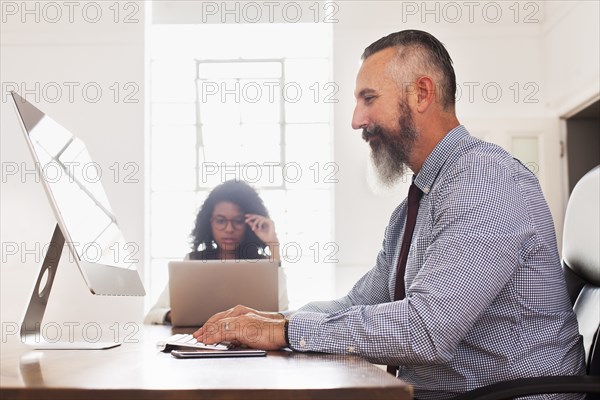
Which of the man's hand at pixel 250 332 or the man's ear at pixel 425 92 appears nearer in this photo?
the man's hand at pixel 250 332

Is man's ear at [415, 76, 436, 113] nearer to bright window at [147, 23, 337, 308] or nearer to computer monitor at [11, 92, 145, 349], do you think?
computer monitor at [11, 92, 145, 349]

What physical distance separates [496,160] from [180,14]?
4.48 metres

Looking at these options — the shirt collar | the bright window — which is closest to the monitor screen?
the shirt collar

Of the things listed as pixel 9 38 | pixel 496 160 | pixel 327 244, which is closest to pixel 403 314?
pixel 496 160

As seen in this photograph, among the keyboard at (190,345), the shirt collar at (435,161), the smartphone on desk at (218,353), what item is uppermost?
the shirt collar at (435,161)

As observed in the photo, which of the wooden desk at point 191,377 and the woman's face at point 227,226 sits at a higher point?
the woman's face at point 227,226

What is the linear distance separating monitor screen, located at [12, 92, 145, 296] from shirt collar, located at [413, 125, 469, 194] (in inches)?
32.4

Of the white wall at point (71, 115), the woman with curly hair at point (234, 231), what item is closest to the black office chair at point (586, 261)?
the woman with curly hair at point (234, 231)

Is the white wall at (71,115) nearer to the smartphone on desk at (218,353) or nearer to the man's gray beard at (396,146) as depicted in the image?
the man's gray beard at (396,146)

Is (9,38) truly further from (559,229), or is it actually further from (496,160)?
(496,160)

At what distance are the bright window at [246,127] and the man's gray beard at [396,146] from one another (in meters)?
3.58

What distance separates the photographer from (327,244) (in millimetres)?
5426

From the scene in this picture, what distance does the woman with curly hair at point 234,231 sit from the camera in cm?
416

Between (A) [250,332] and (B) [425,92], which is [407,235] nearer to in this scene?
(B) [425,92]
